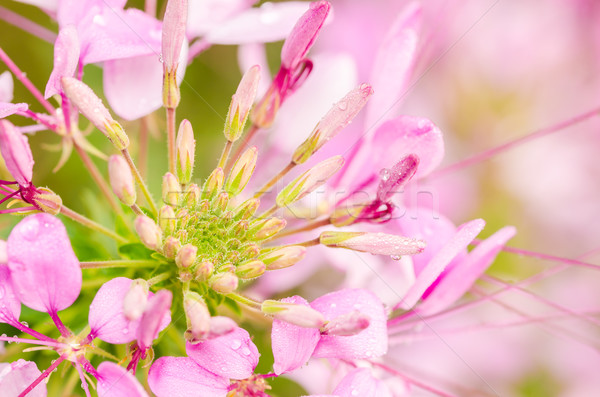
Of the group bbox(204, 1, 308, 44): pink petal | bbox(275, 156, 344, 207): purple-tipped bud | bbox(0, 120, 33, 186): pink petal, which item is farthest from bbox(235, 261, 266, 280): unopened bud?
bbox(204, 1, 308, 44): pink petal

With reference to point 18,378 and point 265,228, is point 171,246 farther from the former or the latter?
point 18,378

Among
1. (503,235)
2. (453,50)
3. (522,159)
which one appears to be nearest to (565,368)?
(522,159)

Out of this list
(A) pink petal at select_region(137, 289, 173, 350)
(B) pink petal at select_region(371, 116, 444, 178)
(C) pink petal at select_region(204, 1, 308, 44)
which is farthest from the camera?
(C) pink petal at select_region(204, 1, 308, 44)

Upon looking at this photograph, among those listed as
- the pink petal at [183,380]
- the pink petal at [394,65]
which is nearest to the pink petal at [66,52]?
the pink petal at [183,380]

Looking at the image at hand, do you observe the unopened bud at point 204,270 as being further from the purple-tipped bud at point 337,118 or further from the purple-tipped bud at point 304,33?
the purple-tipped bud at point 304,33

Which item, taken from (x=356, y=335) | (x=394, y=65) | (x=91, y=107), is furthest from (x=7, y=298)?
(x=394, y=65)

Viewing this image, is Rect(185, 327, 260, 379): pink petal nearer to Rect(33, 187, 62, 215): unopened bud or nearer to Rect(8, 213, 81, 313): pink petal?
Rect(8, 213, 81, 313): pink petal

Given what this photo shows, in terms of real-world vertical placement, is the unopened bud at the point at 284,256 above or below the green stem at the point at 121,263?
above
